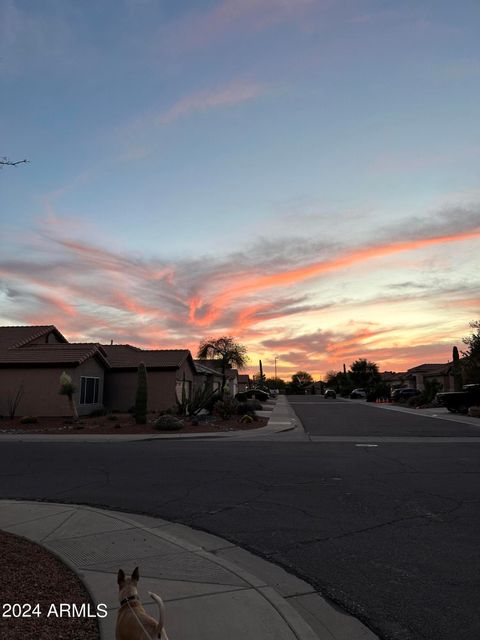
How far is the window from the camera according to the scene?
30438 millimetres

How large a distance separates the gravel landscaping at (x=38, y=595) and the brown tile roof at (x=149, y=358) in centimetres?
2894

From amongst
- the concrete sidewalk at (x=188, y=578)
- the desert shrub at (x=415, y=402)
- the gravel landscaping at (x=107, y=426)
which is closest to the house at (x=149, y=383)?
the gravel landscaping at (x=107, y=426)

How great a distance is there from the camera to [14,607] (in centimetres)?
424

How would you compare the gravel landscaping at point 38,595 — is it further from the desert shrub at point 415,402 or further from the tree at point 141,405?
the desert shrub at point 415,402

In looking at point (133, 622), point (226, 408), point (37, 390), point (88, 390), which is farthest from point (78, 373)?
point (133, 622)

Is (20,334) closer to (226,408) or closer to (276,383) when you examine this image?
(226,408)

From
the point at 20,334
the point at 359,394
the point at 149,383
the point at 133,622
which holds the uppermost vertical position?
the point at 20,334

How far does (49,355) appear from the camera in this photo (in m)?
29.9

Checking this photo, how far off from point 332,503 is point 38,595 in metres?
5.28

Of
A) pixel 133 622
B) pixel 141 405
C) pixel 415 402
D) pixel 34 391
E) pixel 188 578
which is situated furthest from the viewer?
pixel 415 402

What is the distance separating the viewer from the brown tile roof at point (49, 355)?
2903 centimetres

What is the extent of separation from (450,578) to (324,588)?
50.3 inches

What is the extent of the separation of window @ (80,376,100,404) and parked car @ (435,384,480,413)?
21896 mm

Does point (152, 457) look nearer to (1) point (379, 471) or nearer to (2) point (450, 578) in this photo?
(1) point (379, 471)
